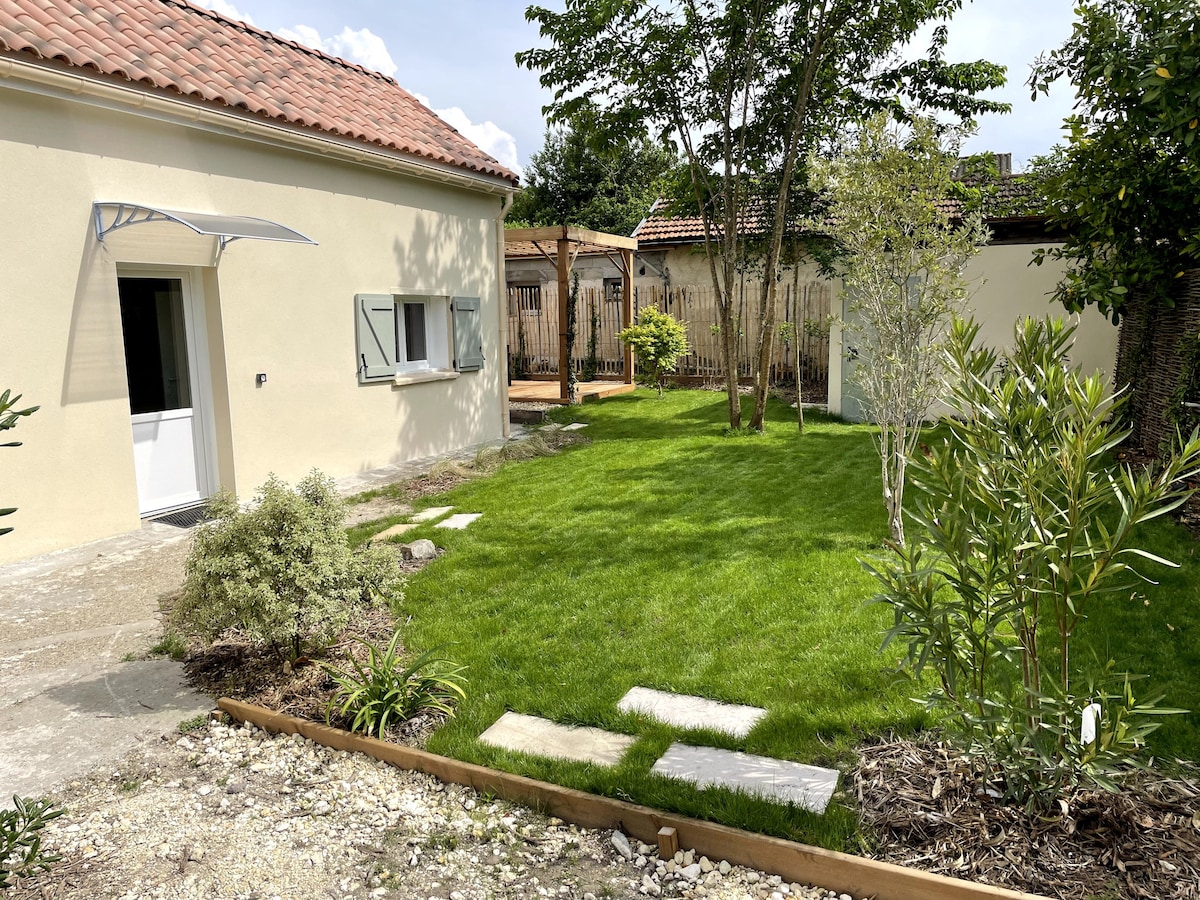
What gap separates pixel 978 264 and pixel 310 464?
350 inches


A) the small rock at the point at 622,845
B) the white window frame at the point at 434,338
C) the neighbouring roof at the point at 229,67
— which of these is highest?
the neighbouring roof at the point at 229,67

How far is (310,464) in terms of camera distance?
8.55 m

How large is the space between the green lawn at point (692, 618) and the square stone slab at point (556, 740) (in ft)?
0.22

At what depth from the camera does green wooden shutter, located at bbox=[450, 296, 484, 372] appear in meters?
10.6

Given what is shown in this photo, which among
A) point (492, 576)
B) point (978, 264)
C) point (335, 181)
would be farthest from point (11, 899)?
point (978, 264)

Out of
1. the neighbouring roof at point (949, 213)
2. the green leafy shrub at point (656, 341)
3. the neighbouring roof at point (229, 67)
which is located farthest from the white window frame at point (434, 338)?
the green leafy shrub at point (656, 341)

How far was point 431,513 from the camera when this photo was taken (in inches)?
295

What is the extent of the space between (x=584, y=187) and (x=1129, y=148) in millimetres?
23673

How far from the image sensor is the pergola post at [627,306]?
15852 mm

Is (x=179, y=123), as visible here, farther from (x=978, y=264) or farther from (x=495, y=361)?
(x=978, y=264)

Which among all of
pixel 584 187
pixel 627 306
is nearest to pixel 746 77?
pixel 627 306

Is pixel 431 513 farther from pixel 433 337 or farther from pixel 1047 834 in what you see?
pixel 1047 834

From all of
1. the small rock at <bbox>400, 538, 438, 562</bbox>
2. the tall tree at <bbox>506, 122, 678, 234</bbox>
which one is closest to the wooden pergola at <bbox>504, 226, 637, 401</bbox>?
the small rock at <bbox>400, 538, 438, 562</bbox>

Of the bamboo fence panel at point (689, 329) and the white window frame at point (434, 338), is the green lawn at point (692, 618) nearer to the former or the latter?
the white window frame at point (434, 338)
